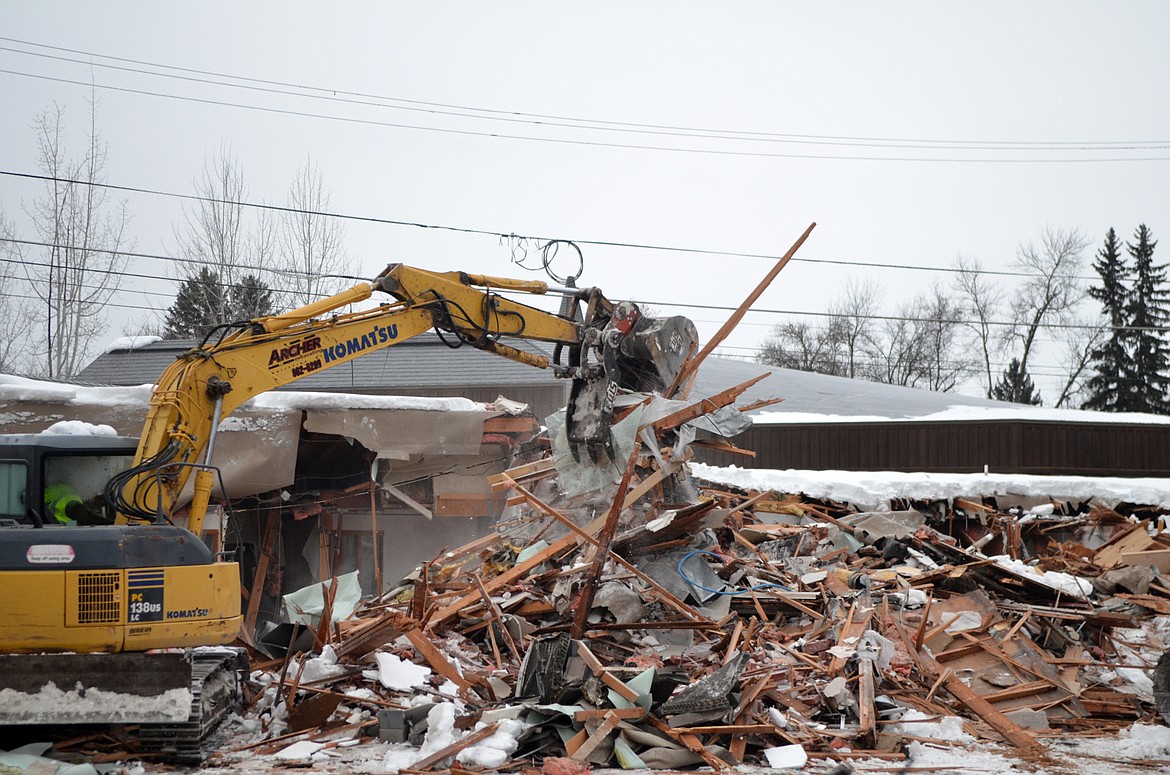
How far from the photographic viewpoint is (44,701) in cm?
613

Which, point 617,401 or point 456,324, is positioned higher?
point 456,324

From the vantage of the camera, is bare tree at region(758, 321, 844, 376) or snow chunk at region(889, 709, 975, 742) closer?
snow chunk at region(889, 709, 975, 742)

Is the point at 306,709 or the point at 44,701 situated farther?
the point at 306,709

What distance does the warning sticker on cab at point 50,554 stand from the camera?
6.10 m

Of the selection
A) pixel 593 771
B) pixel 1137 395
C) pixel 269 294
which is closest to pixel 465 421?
pixel 593 771

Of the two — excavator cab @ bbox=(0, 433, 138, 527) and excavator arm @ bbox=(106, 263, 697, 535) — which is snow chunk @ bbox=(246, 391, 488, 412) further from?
excavator cab @ bbox=(0, 433, 138, 527)

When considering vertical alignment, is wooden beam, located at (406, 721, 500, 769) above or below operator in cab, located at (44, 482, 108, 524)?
below

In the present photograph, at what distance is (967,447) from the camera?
22156 millimetres

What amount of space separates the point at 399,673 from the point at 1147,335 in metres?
43.1

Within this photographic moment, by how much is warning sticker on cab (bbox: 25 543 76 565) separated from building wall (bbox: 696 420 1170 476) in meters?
18.0

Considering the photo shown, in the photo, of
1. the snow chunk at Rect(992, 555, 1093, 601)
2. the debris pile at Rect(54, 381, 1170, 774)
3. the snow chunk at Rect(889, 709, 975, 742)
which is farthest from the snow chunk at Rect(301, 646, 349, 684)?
the snow chunk at Rect(992, 555, 1093, 601)

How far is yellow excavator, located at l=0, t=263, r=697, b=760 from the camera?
6121mm

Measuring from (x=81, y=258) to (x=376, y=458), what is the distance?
16662 millimetres

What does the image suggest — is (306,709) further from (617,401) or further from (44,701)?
(617,401)
